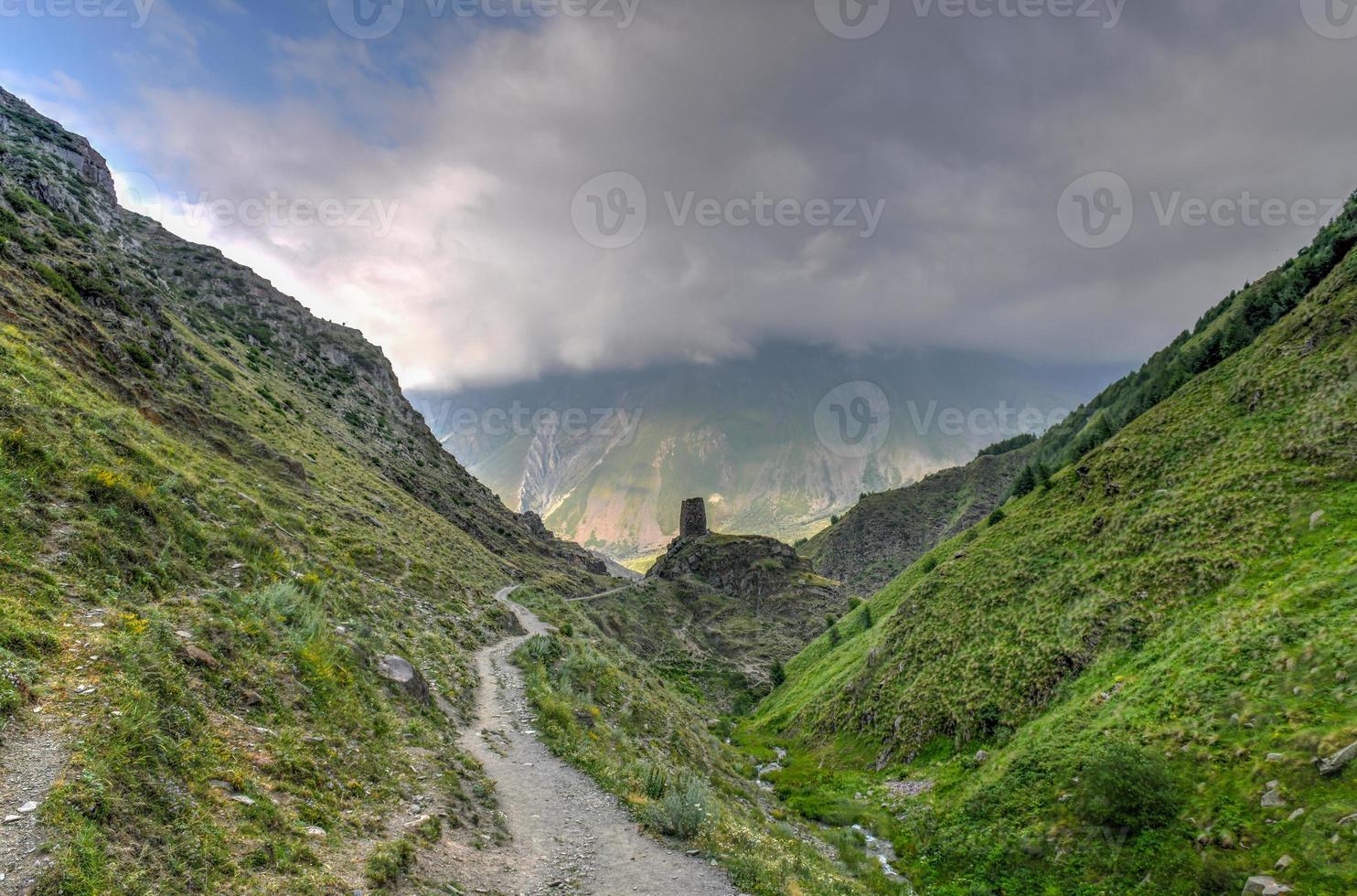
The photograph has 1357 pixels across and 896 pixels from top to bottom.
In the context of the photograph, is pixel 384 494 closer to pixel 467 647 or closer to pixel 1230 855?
pixel 467 647

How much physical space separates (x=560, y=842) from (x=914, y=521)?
621ft

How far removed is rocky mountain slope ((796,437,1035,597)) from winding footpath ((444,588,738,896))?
158 metres

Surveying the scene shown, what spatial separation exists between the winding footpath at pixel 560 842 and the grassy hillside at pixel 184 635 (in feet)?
4.81

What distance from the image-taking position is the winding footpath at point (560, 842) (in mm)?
12906

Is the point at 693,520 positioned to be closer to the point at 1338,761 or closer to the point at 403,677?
the point at 403,677

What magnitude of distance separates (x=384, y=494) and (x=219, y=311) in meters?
71.7

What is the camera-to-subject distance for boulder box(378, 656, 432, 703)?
20250mm

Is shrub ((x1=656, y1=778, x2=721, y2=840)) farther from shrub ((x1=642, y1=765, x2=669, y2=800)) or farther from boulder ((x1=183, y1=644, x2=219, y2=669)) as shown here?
boulder ((x1=183, y1=644, x2=219, y2=669))

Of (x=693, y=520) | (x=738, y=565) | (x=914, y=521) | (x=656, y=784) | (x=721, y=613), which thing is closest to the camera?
(x=656, y=784)

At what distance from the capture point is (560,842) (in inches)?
583

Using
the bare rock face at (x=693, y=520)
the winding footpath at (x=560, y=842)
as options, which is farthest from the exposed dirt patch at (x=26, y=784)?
the bare rock face at (x=693, y=520)

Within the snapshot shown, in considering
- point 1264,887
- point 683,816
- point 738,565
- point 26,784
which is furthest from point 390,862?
point 738,565

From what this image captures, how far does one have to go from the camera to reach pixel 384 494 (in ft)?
235

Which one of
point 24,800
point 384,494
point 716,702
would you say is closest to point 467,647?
point 24,800
